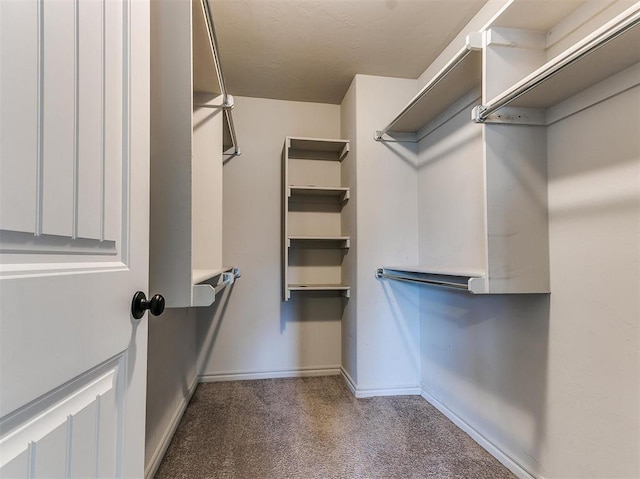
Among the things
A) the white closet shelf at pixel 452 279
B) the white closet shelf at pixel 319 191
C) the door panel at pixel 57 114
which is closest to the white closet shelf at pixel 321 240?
the white closet shelf at pixel 319 191

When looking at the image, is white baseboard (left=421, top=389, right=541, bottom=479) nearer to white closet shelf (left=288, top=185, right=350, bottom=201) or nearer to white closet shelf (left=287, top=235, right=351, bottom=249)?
white closet shelf (left=287, top=235, right=351, bottom=249)

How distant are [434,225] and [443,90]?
0.83 meters

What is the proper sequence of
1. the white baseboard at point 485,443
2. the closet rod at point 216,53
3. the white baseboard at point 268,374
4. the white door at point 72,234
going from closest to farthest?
1. the white door at point 72,234
2. the closet rod at point 216,53
3. the white baseboard at point 485,443
4. the white baseboard at point 268,374

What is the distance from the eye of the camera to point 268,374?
266cm

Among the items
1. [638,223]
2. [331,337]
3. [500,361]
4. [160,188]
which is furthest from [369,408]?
[160,188]

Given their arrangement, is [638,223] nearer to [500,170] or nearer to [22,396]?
[500,170]

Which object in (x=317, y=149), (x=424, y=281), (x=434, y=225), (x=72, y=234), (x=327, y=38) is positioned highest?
(x=327, y=38)

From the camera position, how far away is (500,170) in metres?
1.37

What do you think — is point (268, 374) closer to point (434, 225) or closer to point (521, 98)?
point (434, 225)

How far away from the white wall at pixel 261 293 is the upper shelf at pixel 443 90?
0.85 meters

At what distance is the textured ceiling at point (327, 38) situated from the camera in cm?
175

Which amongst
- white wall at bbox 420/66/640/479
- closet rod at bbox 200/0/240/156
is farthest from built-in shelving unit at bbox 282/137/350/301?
white wall at bbox 420/66/640/479

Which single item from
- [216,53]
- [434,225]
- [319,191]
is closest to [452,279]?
[434,225]

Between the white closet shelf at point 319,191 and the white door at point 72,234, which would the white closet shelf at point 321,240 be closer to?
the white closet shelf at point 319,191
